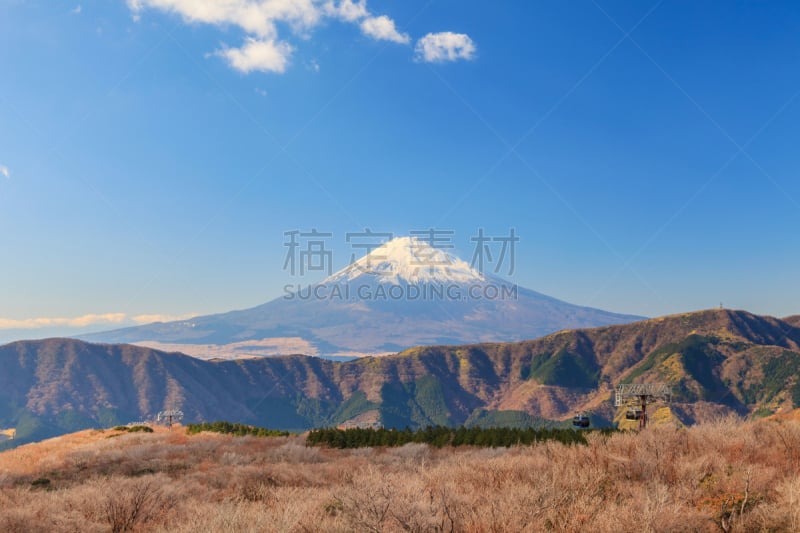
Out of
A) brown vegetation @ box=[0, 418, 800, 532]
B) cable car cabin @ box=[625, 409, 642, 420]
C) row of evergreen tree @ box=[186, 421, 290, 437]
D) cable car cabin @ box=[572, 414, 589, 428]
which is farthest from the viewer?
cable car cabin @ box=[572, 414, 589, 428]

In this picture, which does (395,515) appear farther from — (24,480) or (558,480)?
(24,480)

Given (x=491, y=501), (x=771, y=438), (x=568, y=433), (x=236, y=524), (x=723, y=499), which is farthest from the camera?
(x=568, y=433)

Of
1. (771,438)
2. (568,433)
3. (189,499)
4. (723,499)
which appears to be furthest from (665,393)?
(189,499)

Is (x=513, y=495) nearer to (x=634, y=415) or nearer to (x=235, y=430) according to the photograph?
(x=634, y=415)

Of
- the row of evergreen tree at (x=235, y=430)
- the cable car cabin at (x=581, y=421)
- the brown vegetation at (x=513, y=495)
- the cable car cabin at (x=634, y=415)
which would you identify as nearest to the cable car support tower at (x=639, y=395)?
the cable car cabin at (x=634, y=415)

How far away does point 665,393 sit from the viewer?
2448 inches

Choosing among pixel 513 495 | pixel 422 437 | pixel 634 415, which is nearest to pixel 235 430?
pixel 422 437

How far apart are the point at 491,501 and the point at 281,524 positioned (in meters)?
4.83

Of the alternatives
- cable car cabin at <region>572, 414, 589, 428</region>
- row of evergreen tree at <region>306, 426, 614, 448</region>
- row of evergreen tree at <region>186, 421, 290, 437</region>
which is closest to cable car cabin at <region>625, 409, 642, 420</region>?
row of evergreen tree at <region>306, 426, 614, 448</region>

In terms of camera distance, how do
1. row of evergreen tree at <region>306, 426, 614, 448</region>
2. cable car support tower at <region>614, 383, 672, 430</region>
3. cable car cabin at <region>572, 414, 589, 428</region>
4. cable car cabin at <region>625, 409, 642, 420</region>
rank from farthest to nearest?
1. cable car cabin at <region>572, 414, 589, 428</region>
2. cable car support tower at <region>614, 383, 672, 430</region>
3. cable car cabin at <region>625, 409, 642, 420</region>
4. row of evergreen tree at <region>306, 426, 614, 448</region>

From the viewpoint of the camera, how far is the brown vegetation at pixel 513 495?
11383 mm

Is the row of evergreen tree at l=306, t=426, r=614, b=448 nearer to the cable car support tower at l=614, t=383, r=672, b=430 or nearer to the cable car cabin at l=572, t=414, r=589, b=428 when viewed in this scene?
the cable car support tower at l=614, t=383, r=672, b=430

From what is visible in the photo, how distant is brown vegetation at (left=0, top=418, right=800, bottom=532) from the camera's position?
11.4 metres

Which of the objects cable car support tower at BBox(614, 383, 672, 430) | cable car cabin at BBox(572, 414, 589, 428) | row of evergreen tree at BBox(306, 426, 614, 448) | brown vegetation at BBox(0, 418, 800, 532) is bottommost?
cable car cabin at BBox(572, 414, 589, 428)
